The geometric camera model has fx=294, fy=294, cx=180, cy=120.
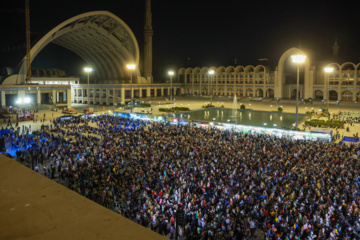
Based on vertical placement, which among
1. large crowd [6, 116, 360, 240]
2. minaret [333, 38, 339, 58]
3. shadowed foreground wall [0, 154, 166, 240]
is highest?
minaret [333, 38, 339, 58]

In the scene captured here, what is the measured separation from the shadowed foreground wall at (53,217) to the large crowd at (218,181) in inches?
277

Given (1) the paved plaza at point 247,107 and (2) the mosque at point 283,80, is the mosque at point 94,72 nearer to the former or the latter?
(1) the paved plaza at point 247,107

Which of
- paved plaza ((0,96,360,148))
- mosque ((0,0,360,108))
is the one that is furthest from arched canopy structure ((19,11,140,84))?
paved plaza ((0,96,360,148))

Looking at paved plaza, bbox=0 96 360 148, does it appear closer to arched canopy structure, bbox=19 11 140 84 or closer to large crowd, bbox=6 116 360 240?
large crowd, bbox=6 116 360 240

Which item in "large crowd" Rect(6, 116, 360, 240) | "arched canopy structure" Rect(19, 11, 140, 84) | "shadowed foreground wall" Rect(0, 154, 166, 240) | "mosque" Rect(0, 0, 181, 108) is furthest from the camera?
"arched canopy structure" Rect(19, 11, 140, 84)

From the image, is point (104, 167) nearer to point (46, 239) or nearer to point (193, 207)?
point (193, 207)

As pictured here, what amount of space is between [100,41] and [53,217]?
2299 inches

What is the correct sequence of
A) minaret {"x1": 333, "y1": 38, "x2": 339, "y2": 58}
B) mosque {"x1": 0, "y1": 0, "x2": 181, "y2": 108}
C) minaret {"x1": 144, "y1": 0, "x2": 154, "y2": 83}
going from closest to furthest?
mosque {"x1": 0, "y1": 0, "x2": 181, "y2": 108} → minaret {"x1": 333, "y1": 38, "x2": 339, "y2": 58} → minaret {"x1": 144, "y1": 0, "x2": 154, "y2": 83}

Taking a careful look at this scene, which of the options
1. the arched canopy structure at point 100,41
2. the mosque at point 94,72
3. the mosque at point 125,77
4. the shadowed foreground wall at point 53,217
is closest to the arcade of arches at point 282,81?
the mosque at point 125,77

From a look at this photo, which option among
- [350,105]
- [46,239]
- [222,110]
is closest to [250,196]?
[46,239]

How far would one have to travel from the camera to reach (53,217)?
2229 mm

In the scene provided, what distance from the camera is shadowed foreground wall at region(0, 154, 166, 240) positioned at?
204cm

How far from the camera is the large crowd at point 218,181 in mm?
9336

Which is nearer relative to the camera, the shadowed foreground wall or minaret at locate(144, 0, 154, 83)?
the shadowed foreground wall
